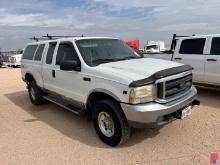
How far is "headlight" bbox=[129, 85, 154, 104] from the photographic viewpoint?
139 inches

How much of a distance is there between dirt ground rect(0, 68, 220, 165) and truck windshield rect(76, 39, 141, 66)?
152 centimetres

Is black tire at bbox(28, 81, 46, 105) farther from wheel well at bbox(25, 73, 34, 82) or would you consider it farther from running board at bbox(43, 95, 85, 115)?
running board at bbox(43, 95, 85, 115)

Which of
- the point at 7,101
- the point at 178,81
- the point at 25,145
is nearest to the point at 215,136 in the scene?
the point at 178,81

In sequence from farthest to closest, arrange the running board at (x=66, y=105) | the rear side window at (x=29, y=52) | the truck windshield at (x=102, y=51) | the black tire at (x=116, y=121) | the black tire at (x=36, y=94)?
the rear side window at (x=29, y=52) < the black tire at (x=36, y=94) < the running board at (x=66, y=105) < the truck windshield at (x=102, y=51) < the black tire at (x=116, y=121)

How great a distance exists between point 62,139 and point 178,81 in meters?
2.48

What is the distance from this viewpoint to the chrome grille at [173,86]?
366cm

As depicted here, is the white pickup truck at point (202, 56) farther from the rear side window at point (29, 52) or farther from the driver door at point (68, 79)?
the rear side window at point (29, 52)

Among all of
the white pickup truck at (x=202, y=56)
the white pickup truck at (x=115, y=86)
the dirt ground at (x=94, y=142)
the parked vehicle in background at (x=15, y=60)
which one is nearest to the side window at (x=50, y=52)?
the white pickup truck at (x=115, y=86)

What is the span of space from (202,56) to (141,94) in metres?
4.37

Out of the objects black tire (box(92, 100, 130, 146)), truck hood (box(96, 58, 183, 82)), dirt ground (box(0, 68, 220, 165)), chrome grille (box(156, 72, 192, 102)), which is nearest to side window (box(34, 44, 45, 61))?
→ dirt ground (box(0, 68, 220, 165))

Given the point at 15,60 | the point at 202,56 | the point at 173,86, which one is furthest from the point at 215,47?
the point at 15,60

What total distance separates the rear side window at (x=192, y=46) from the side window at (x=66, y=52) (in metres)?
4.25

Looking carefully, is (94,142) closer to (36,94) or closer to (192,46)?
(36,94)

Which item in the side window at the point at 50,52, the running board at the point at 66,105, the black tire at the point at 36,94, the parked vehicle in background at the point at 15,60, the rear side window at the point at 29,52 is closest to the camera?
the running board at the point at 66,105
